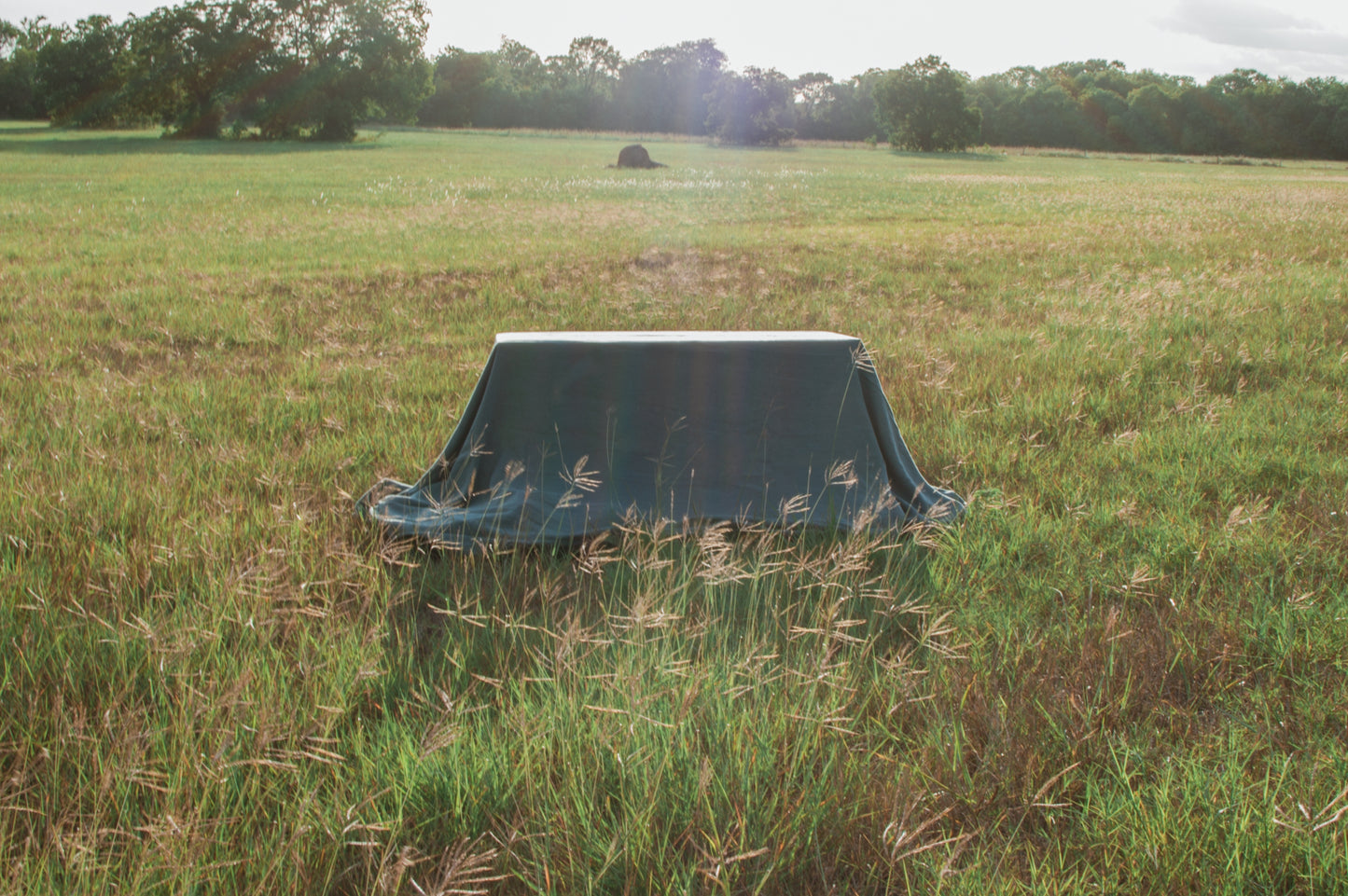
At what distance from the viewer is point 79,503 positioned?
9.95 ft

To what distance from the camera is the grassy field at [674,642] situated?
1617mm

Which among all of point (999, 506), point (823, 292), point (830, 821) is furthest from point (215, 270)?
point (830, 821)

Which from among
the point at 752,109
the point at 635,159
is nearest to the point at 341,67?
the point at 635,159

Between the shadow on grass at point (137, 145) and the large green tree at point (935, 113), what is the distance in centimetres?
4282

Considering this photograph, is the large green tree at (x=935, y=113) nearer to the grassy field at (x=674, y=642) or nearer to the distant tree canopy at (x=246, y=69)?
the distant tree canopy at (x=246, y=69)

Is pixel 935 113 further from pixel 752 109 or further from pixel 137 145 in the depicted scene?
pixel 137 145

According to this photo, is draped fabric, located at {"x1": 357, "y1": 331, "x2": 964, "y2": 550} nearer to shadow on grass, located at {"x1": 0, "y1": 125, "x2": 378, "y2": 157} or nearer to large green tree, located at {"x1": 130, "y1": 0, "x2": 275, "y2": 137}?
shadow on grass, located at {"x1": 0, "y1": 125, "x2": 378, "y2": 157}

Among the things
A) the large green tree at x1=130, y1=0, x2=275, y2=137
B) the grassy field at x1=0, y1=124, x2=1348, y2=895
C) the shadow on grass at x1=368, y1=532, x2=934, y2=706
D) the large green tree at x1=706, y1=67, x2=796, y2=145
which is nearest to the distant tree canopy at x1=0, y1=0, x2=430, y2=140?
the large green tree at x1=130, y1=0, x2=275, y2=137

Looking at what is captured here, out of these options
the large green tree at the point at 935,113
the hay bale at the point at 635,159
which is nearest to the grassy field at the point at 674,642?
the hay bale at the point at 635,159

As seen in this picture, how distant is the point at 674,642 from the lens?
2.36 meters

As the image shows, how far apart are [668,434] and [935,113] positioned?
70.8 meters

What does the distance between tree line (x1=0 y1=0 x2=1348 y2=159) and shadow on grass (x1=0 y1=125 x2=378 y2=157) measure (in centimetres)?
359

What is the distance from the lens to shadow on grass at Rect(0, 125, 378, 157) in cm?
3022

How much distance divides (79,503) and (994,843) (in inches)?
129
